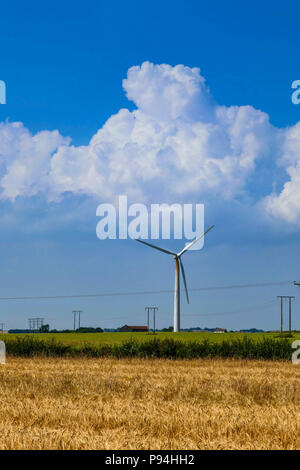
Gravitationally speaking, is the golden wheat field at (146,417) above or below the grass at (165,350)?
above


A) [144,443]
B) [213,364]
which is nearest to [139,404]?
[144,443]

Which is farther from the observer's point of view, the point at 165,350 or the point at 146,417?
the point at 165,350

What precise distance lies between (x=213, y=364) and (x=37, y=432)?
31.4 m

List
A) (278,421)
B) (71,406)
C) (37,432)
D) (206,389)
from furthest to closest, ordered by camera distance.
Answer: (206,389), (71,406), (278,421), (37,432)

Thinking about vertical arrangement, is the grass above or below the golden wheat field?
below

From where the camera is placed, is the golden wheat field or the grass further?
the grass

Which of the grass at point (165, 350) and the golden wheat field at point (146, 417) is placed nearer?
the golden wheat field at point (146, 417)

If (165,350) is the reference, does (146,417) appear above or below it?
above

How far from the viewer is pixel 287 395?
18594 mm

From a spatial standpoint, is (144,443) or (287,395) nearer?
(144,443)

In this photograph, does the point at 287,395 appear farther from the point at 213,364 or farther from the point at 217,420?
the point at 213,364

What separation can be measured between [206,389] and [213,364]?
21954 millimetres
